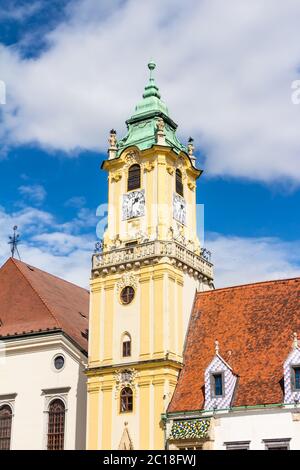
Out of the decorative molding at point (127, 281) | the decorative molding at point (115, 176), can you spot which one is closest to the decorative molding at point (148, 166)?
the decorative molding at point (115, 176)

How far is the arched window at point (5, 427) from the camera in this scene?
40.2 m

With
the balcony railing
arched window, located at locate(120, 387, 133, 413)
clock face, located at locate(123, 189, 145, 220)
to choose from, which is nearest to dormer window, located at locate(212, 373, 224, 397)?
arched window, located at locate(120, 387, 133, 413)

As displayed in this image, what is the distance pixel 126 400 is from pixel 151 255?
6.90m

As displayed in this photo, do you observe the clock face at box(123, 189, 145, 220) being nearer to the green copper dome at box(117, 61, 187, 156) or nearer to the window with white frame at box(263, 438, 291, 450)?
the green copper dome at box(117, 61, 187, 156)

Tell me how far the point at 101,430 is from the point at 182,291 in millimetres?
7588

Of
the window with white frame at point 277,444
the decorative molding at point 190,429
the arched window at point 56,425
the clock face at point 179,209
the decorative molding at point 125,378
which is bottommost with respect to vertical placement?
the window with white frame at point 277,444

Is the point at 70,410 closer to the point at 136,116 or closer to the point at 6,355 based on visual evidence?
the point at 6,355

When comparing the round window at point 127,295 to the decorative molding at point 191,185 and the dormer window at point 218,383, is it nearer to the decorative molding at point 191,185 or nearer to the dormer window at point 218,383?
the dormer window at point 218,383

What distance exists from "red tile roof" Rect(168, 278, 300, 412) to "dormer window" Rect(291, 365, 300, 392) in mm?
650

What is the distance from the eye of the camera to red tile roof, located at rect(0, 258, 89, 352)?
41.9 metres

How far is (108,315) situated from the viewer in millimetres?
38594

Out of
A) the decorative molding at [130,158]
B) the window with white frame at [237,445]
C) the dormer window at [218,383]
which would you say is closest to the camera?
the window with white frame at [237,445]

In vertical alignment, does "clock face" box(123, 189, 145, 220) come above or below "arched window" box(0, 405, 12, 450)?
above

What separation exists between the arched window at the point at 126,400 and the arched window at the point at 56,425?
4221 mm
